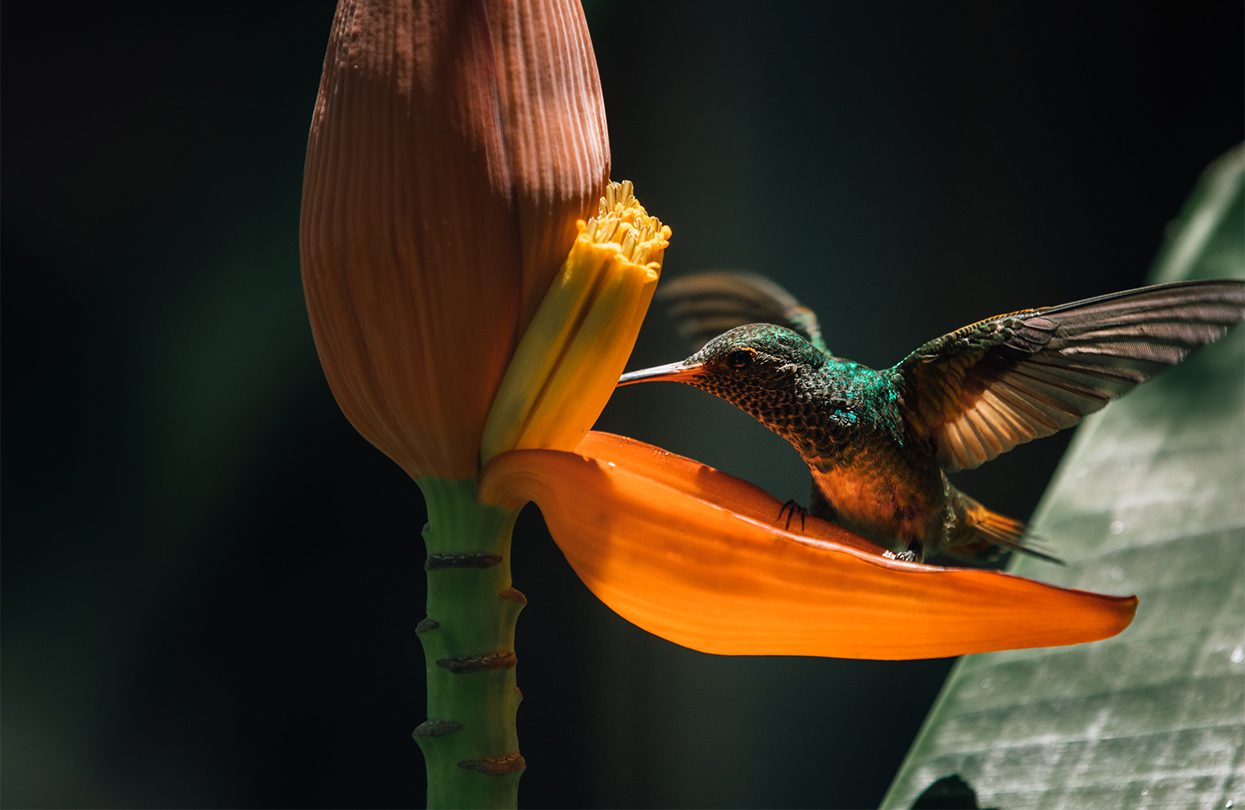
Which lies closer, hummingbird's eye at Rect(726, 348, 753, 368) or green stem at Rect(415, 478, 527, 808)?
green stem at Rect(415, 478, 527, 808)

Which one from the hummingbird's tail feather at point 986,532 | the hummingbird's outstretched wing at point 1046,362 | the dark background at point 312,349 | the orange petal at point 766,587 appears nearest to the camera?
the orange petal at point 766,587

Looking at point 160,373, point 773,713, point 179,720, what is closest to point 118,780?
point 179,720

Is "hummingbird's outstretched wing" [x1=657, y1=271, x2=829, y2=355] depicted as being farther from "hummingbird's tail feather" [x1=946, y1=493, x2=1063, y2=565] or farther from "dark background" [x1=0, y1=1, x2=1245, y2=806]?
"dark background" [x1=0, y1=1, x2=1245, y2=806]

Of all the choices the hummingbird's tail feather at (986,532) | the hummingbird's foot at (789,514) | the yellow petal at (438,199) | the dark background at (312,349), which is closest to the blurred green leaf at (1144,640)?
the hummingbird's tail feather at (986,532)

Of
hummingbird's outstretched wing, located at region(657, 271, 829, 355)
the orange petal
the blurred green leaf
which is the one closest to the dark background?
hummingbird's outstretched wing, located at region(657, 271, 829, 355)

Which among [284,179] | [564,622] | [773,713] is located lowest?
[773,713]

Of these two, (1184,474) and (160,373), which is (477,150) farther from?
(160,373)

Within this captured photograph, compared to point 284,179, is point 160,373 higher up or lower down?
lower down

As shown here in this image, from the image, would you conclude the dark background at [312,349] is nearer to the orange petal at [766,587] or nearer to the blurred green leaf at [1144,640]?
the blurred green leaf at [1144,640]
